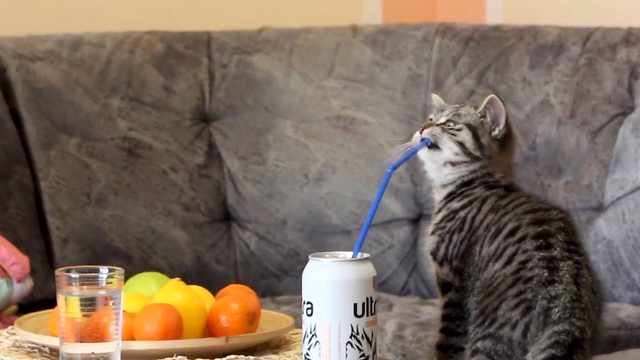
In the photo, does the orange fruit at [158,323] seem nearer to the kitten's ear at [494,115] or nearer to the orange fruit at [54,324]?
the orange fruit at [54,324]

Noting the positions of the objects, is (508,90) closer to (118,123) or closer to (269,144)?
(269,144)

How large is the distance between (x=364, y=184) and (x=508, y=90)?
1.42 ft

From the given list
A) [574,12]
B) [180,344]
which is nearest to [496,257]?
[180,344]

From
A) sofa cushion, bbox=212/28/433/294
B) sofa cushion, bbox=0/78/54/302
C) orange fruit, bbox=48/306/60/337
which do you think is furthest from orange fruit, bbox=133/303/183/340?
sofa cushion, bbox=212/28/433/294

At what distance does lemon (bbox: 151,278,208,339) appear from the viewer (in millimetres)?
1279

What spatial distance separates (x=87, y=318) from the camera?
1.16 meters

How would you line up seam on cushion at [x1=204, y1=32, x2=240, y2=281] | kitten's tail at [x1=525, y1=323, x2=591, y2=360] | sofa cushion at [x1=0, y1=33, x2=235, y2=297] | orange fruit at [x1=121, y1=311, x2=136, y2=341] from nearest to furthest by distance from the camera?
1. orange fruit at [x1=121, y1=311, x2=136, y2=341]
2. kitten's tail at [x1=525, y1=323, x2=591, y2=360]
3. sofa cushion at [x1=0, y1=33, x2=235, y2=297]
4. seam on cushion at [x1=204, y1=32, x2=240, y2=281]

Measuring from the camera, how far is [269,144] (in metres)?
2.49

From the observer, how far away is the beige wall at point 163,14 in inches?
105

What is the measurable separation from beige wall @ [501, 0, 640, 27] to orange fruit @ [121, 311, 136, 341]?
1.99 m

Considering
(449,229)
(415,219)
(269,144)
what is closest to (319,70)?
(269,144)

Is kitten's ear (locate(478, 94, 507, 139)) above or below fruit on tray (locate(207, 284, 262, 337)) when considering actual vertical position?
above

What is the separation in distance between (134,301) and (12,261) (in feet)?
2.35

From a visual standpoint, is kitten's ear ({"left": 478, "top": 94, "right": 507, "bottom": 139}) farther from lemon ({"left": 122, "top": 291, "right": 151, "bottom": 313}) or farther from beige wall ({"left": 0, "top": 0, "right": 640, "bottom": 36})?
beige wall ({"left": 0, "top": 0, "right": 640, "bottom": 36})
